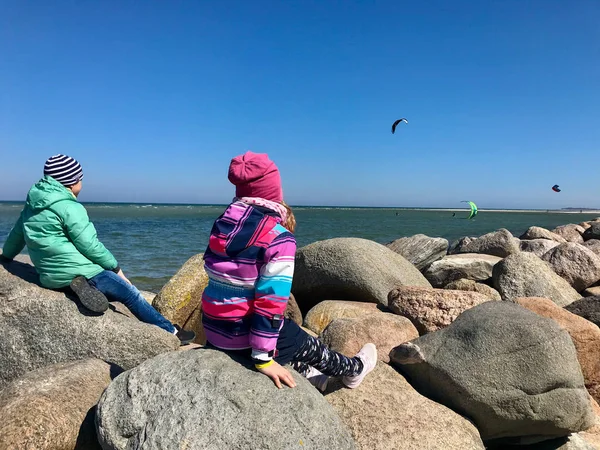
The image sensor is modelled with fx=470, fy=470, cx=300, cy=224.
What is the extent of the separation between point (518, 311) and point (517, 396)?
0.75 m

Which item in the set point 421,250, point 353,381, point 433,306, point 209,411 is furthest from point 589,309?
point 209,411

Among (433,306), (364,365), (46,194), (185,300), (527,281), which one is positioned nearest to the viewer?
(364,365)

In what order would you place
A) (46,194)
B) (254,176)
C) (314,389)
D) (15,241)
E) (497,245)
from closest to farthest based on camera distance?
1. (254,176)
2. (314,389)
3. (46,194)
4. (15,241)
5. (497,245)

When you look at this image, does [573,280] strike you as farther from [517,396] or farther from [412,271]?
[517,396]

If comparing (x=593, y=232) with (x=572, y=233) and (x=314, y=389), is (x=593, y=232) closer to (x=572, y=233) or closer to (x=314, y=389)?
(x=572, y=233)

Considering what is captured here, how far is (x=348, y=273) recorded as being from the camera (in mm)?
7496

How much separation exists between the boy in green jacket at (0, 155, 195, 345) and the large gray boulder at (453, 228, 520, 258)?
9.61 m

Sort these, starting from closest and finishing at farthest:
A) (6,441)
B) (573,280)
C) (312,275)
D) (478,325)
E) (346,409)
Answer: (6,441) → (346,409) → (478,325) → (312,275) → (573,280)

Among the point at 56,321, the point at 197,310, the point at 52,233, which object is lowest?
the point at 197,310

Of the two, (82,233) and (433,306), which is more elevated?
(82,233)

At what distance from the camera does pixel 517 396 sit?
12.6 ft

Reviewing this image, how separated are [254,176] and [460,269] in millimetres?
7456

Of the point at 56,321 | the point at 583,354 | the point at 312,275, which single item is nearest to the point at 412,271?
the point at 312,275

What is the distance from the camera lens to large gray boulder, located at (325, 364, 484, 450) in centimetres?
351
